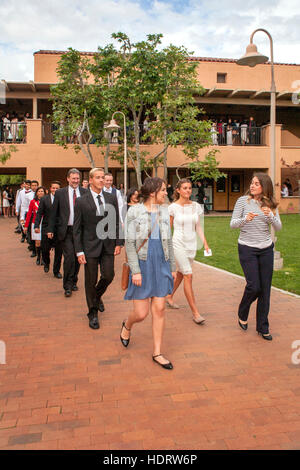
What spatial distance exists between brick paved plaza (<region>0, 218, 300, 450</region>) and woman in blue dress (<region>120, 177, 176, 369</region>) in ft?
1.64

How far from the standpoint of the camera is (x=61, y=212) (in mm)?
7246

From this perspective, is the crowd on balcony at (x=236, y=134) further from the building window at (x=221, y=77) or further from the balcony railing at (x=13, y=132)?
the balcony railing at (x=13, y=132)

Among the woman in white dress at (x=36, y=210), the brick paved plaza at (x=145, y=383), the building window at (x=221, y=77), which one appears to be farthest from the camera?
the building window at (x=221, y=77)

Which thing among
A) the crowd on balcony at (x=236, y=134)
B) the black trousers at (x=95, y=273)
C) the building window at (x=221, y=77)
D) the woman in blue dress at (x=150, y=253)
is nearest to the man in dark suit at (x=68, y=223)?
the black trousers at (x=95, y=273)

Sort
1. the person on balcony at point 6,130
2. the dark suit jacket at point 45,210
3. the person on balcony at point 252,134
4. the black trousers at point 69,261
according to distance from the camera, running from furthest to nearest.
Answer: the person on balcony at point 252,134, the person on balcony at point 6,130, the dark suit jacket at point 45,210, the black trousers at point 69,261

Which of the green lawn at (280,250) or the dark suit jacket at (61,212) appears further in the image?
the green lawn at (280,250)

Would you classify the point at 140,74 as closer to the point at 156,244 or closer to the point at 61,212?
the point at 61,212

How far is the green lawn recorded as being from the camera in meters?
8.02

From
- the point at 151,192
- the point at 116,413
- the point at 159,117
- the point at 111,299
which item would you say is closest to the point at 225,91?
the point at 159,117

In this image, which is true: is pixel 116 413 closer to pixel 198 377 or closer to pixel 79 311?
pixel 198 377

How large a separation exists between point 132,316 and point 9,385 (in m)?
1.34

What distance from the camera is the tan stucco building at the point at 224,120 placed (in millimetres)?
24172

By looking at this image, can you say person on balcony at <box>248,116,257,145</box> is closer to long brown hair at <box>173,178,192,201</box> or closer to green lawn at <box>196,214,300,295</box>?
green lawn at <box>196,214,300,295</box>

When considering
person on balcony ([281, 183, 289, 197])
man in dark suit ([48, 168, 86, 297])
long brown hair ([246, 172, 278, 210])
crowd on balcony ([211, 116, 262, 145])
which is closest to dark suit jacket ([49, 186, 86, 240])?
man in dark suit ([48, 168, 86, 297])
